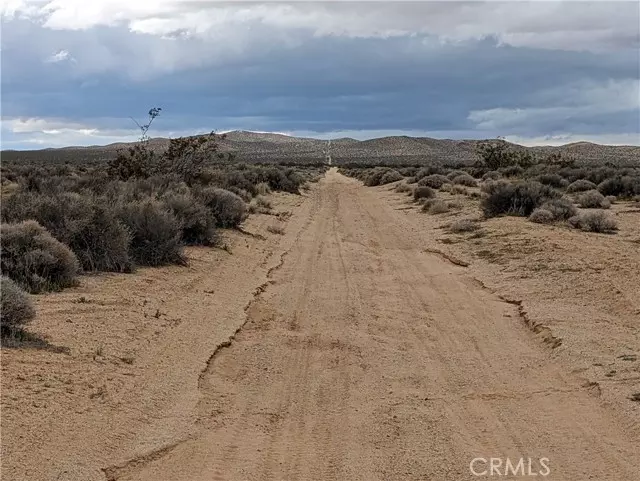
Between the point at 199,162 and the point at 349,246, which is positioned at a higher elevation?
the point at 199,162

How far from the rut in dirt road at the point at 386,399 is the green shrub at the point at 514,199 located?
12145mm

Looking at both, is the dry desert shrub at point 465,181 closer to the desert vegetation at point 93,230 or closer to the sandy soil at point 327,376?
the desert vegetation at point 93,230

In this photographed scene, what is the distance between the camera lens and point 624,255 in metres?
15.6

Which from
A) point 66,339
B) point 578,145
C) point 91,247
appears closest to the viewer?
point 66,339

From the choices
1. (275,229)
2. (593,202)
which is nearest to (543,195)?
(593,202)

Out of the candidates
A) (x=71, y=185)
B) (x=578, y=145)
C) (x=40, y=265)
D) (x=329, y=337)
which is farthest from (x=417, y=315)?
(x=578, y=145)

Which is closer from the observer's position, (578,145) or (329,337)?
(329,337)

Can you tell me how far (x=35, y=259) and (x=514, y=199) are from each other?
17421mm

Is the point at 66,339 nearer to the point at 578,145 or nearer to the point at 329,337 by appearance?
the point at 329,337

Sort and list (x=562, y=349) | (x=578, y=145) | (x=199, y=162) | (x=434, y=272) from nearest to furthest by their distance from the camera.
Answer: (x=562, y=349), (x=434, y=272), (x=199, y=162), (x=578, y=145)

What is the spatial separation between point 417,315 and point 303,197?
29145mm

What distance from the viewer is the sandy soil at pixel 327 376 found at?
240 inches

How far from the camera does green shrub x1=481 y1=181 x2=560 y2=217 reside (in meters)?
24.8

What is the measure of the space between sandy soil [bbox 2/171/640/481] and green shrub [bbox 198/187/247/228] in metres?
6.29
